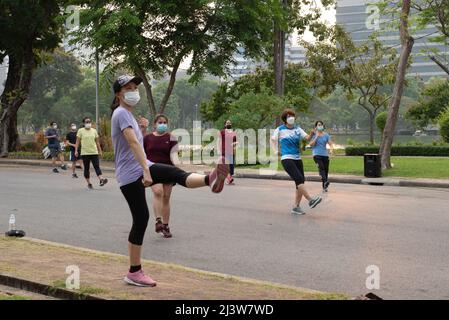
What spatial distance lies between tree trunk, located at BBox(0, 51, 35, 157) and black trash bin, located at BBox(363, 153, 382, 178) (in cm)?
2156

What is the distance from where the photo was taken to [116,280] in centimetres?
602

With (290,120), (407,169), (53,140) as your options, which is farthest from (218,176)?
A: (53,140)

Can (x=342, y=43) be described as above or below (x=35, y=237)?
above

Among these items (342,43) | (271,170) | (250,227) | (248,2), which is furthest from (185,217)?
(342,43)

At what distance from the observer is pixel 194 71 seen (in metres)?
28.8

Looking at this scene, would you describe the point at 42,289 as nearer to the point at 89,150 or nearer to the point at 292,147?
the point at 292,147

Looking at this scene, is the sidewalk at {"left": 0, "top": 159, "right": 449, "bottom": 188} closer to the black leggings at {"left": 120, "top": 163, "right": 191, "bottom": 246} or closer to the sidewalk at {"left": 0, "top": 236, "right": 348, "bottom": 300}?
the sidewalk at {"left": 0, "top": 236, "right": 348, "bottom": 300}

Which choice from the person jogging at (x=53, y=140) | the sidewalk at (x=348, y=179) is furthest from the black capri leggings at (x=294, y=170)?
the person jogging at (x=53, y=140)

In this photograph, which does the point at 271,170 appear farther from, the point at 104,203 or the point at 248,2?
the point at 104,203

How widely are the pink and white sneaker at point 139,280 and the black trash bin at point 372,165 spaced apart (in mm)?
15597

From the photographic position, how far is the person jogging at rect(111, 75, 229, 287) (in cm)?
582

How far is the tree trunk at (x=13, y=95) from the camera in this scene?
115 feet

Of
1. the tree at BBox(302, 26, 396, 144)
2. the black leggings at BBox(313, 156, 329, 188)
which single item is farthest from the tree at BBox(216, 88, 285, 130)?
the tree at BBox(302, 26, 396, 144)
